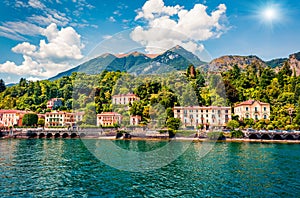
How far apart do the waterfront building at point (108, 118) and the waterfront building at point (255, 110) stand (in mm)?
25207

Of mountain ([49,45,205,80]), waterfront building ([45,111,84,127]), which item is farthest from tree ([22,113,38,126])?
mountain ([49,45,205,80])

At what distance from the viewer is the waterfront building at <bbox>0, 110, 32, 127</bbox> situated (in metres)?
63.4

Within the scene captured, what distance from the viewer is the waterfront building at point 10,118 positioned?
63438mm

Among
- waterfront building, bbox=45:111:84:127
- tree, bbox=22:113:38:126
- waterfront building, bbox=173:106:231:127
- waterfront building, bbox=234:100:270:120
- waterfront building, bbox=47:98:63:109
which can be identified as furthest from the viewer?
waterfront building, bbox=47:98:63:109

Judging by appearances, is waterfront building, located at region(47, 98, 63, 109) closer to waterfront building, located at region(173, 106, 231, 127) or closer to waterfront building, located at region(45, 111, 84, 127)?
waterfront building, located at region(45, 111, 84, 127)

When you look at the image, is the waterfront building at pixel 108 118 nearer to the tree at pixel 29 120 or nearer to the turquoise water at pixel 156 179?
the tree at pixel 29 120

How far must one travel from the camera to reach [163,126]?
45000 millimetres

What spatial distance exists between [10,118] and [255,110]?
57.1 m

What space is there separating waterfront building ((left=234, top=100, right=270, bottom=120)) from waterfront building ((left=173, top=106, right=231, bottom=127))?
2841mm

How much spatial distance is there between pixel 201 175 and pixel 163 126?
27.5 m

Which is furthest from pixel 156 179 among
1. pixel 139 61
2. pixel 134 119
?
pixel 134 119

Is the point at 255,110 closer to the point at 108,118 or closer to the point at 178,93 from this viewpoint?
the point at 178,93

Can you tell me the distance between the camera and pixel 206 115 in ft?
171

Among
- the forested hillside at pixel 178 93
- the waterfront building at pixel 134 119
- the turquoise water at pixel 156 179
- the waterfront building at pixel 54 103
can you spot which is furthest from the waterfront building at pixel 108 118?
the turquoise water at pixel 156 179
